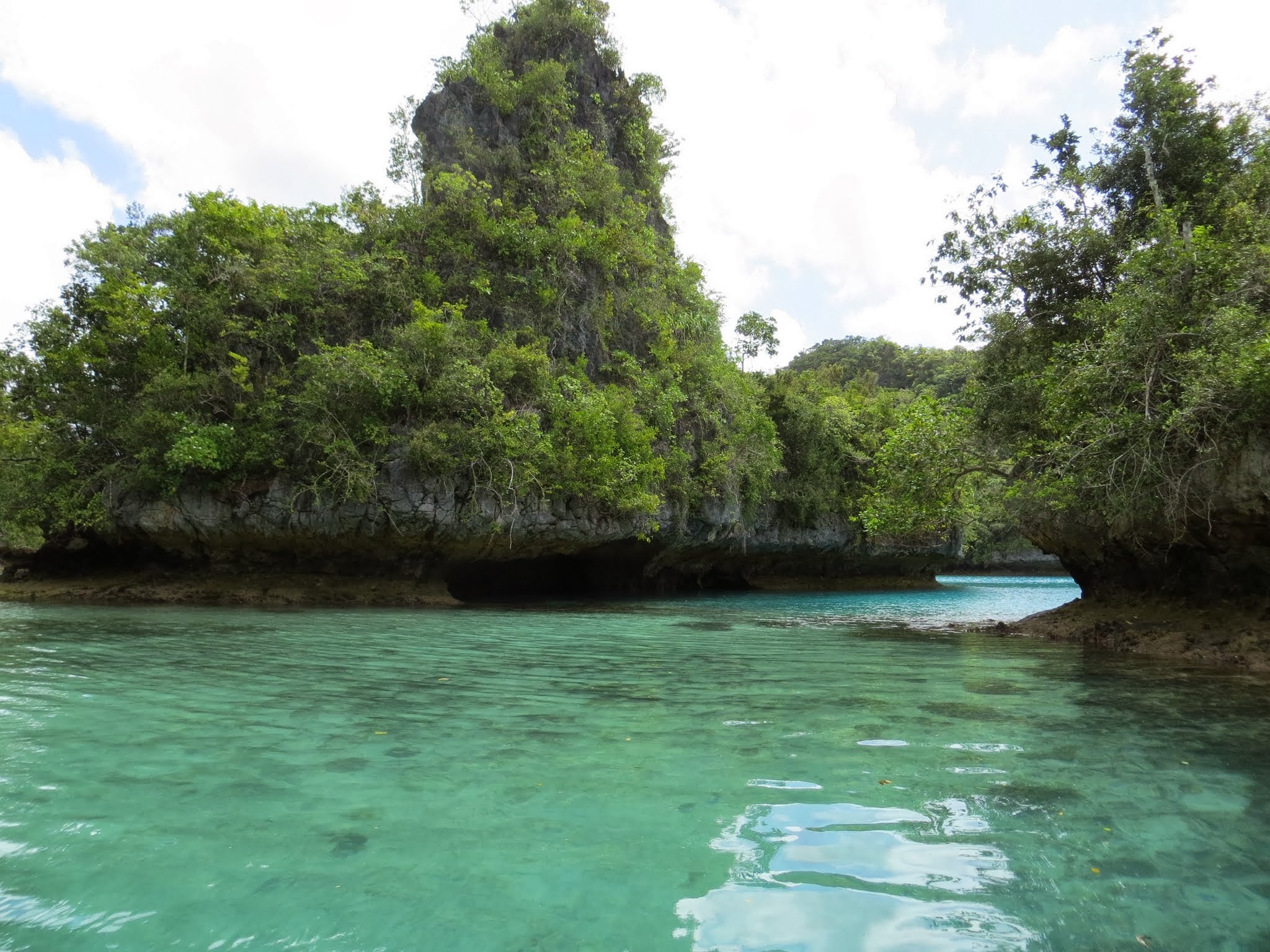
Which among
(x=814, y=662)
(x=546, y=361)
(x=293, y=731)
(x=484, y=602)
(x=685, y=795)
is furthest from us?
(x=484, y=602)

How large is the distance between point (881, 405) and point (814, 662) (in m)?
22.9

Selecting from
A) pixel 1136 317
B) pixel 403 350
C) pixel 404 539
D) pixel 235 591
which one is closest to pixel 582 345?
pixel 403 350

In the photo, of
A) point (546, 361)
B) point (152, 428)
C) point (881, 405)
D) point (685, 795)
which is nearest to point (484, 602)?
point (546, 361)

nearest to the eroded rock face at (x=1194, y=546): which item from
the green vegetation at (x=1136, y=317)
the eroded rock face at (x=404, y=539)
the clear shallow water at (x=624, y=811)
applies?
the green vegetation at (x=1136, y=317)

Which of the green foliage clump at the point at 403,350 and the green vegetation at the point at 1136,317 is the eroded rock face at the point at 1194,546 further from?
the green foliage clump at the point at 403,350

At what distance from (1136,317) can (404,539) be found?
13.3 metres

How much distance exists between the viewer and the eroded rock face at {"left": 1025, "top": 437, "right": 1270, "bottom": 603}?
7680 millimetres

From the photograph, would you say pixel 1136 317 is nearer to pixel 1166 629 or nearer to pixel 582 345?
pixel 1166 629

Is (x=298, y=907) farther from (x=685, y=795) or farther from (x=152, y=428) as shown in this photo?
(x=152, y=428)

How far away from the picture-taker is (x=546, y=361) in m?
16.2

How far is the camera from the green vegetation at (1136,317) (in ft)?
25.1

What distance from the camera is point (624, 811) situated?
9.66ft

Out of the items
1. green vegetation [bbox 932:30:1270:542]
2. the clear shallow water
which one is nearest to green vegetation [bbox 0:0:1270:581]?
green vegetation [bbox 932:30:1270:542]

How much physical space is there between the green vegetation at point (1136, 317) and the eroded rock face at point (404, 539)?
9.33 m
